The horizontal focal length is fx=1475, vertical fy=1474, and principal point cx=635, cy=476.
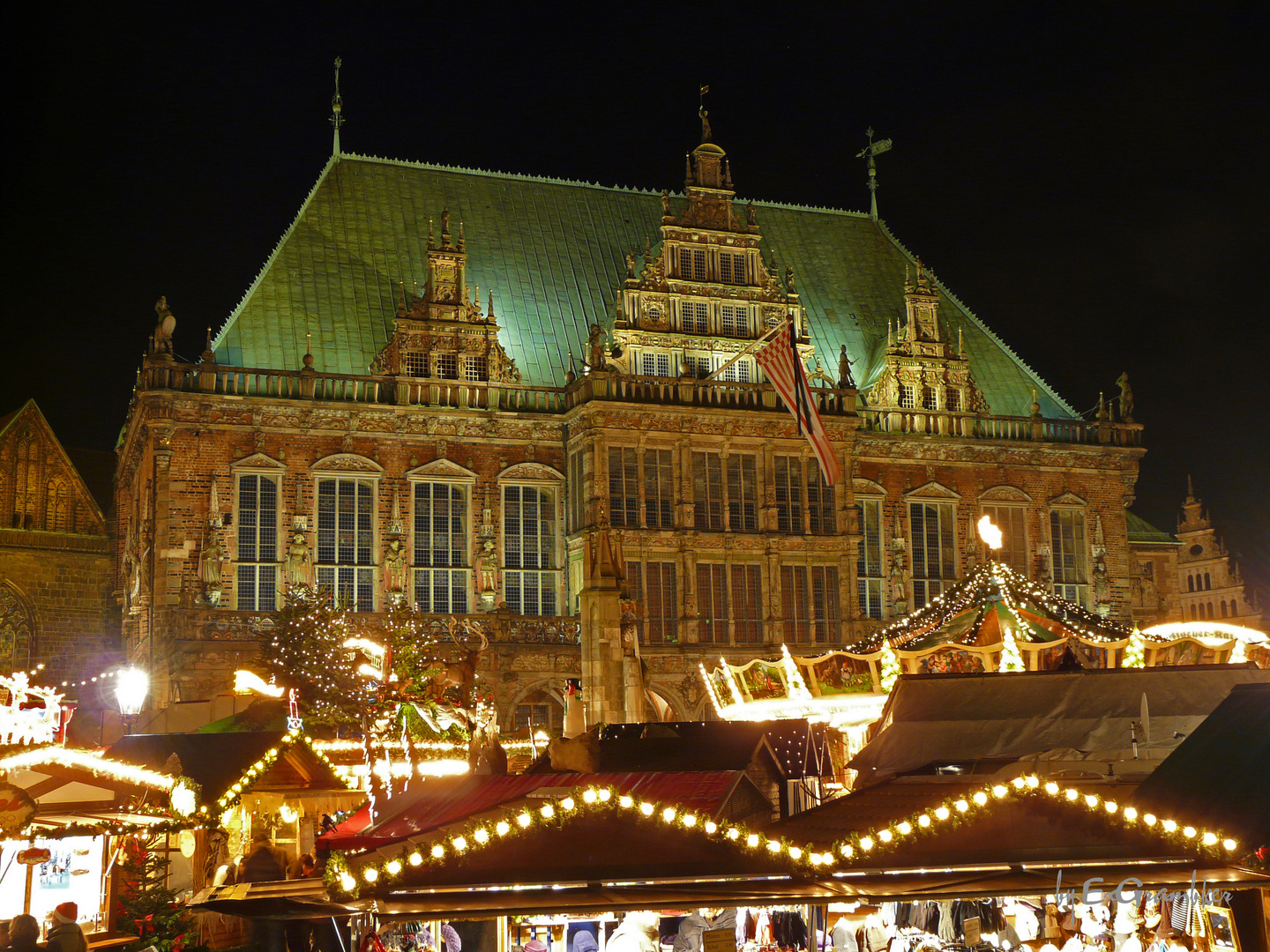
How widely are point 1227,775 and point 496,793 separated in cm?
599

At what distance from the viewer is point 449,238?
37.0 meters

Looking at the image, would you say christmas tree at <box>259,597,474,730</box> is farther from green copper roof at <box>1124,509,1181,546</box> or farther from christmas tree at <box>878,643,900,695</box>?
green copper roof at <box>1124,509,1181,546</box>

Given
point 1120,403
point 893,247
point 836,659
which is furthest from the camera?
point 893,247

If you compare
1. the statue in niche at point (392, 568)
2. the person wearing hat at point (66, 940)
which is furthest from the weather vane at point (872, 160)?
the person wearing hat at point (66, 940)

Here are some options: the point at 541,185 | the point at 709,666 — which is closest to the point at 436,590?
the point at 709,666

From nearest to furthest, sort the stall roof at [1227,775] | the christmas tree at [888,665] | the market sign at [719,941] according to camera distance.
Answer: the stall roof at [1227,775] < the market sign at [719,941] < the christmas tree at [888,665]

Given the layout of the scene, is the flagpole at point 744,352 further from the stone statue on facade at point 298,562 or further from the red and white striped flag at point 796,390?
the stone statue on facade at point 298,562

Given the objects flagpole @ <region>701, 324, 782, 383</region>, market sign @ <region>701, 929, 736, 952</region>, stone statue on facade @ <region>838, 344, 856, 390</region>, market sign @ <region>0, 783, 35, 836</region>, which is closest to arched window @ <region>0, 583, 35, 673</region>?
flagpole @ <region>701, 324, 782, 383</region>

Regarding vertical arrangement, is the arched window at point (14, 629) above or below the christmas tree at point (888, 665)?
above

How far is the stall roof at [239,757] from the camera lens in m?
21.7

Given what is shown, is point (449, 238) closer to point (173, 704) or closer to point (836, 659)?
point (173, 704)

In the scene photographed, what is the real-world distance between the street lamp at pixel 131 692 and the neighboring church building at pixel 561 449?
867mm

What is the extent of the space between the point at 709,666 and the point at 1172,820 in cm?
2535

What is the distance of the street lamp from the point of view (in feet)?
111
